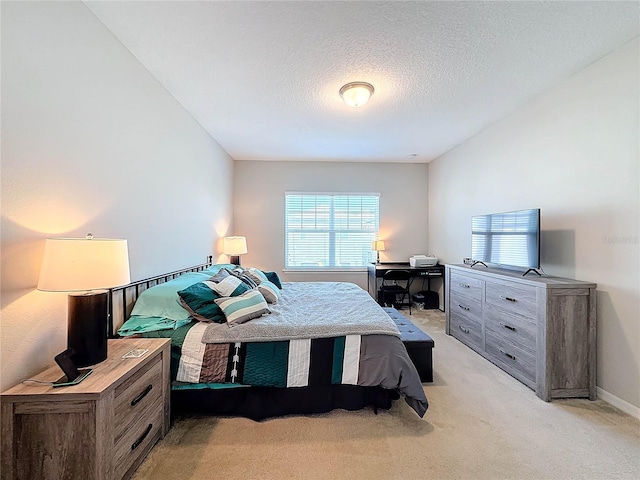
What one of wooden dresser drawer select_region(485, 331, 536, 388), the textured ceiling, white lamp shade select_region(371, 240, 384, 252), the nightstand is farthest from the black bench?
white lamp shade select_region(371, 240, 384, 252)

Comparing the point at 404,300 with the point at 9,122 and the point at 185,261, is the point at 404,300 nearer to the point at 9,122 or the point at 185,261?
the point at 185,261

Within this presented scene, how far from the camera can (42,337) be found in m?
1.44

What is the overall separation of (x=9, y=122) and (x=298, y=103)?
2.17 metres

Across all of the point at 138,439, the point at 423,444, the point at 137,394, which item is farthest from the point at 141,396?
the point at 423,444

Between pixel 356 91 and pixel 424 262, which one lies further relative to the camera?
pixel 424 262

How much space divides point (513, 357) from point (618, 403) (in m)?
0.66

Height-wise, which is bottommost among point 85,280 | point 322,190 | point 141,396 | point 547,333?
point 141,396

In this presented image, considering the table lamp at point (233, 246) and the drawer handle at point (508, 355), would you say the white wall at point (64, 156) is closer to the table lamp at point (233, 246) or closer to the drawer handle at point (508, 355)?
the table lamp at point (233, 246)

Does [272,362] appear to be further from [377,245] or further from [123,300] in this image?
[377,245]

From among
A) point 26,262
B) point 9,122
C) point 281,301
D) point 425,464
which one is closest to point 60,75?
point 9,122

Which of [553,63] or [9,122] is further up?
[553,63]

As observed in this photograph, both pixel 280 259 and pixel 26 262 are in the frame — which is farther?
pixel 280 259

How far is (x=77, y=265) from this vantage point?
1274 millimetres

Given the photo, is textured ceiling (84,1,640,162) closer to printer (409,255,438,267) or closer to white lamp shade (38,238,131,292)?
white lamp shade (38,238,131,292)
